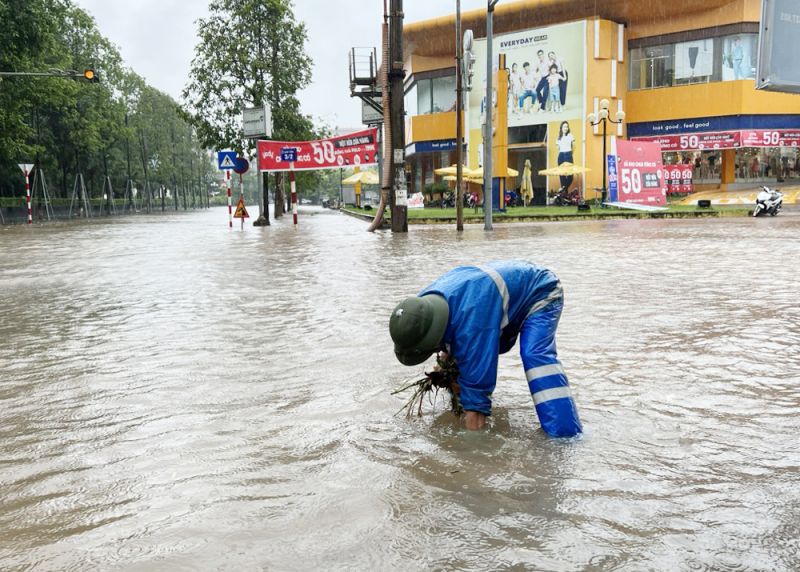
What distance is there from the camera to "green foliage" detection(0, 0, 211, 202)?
31.2m

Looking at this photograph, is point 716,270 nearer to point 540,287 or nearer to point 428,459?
point 540,287

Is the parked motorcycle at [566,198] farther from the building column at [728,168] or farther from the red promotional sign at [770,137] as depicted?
the red promotional sign at [770,137]

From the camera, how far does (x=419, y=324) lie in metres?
3.46

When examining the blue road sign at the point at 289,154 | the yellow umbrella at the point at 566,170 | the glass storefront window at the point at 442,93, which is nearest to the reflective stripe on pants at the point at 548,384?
the blue road sign at the point at 289,154

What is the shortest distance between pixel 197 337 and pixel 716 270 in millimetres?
7808

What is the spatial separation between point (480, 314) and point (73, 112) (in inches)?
1892

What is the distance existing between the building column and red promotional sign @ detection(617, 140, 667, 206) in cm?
1161

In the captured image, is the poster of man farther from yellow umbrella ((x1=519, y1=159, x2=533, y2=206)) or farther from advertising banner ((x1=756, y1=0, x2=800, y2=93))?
advertising banner ((x1=756, y1=0, x2=800, y2=93))

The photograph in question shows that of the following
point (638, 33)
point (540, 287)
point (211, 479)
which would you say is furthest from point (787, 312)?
→ point (638, 33)

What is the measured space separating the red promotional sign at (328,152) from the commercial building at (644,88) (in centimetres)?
2123

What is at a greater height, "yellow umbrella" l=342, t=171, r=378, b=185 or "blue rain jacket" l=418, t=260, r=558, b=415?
"yellow umbrella" l=342, t=171, r=378, b=185

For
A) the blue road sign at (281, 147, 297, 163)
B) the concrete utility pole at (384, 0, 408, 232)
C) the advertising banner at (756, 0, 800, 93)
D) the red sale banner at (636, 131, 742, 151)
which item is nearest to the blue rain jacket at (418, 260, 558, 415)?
the advertising banner at (756, 0, 800, 93)

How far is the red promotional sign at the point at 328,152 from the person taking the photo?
83.5 ft

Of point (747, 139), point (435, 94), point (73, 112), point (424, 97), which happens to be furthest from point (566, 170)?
point (73, 112)
